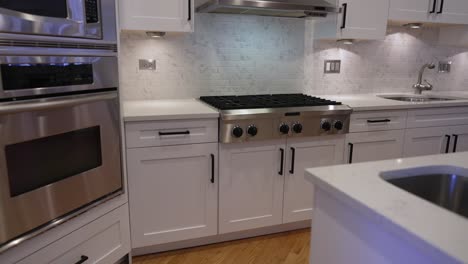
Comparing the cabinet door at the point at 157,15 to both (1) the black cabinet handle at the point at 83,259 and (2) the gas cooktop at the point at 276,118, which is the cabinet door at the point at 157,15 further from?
(1) the black cabinet handle at the point at 83,259

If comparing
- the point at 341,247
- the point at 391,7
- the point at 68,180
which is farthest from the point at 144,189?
the point at 391,7

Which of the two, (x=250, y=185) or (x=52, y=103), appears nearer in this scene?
(x=52, y=103)

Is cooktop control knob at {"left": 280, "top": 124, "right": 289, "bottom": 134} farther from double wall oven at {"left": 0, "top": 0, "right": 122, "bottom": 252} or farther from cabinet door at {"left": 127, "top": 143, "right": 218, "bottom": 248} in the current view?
double wall oven at {"left": 0, "top": 0, "right": 122, "bottom": 252}

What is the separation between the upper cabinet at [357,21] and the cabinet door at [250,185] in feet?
3.49

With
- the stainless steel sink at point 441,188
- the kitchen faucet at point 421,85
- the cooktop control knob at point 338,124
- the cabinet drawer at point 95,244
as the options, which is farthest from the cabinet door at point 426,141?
the cabinet drawer at point 95,244

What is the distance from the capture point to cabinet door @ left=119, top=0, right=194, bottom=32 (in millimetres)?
2088

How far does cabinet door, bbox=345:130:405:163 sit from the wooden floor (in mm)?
704

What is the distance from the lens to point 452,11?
3006mm

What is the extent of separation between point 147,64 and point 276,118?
1.04 m

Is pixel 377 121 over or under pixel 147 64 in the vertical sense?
under

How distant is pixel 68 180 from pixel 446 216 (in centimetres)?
138

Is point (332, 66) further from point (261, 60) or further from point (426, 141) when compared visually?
point (426, 141)

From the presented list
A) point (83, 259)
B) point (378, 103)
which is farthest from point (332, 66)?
point (83, 259)

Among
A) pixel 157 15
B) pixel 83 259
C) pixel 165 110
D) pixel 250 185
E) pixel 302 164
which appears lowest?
pixel 83 259
